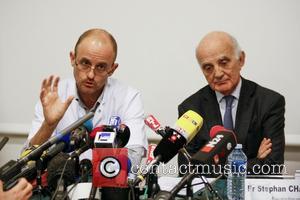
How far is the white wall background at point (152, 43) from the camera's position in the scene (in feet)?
9.00

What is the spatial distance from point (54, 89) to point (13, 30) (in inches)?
55.8

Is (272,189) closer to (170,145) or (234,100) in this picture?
(170,145)

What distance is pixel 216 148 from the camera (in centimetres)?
112

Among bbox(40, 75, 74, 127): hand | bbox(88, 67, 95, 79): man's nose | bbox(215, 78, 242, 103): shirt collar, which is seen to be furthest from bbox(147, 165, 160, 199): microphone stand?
bbox(215, 78, 242, 103): shirt collar

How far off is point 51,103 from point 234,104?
1104 millimetres

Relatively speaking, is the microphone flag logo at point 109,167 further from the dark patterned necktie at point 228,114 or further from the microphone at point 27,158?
the dark patterned necktie at point 228,114

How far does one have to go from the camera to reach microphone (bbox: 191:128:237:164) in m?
1.07

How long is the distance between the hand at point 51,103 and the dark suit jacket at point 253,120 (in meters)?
0.76

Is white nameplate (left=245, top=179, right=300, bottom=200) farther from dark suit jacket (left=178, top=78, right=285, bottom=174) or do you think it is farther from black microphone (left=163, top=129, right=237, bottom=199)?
dark suit jacket (left=178, top=78, right=285, bottom=174)

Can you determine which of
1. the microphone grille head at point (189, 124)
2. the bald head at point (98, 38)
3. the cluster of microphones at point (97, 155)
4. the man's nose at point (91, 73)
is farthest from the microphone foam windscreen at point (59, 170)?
the bald head at point (98, 38)

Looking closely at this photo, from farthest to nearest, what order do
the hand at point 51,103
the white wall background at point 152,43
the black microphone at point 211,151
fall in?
1. the white wall background at point 152,43
2. the hand at point 51,103
3. the black microphone at point 211,151

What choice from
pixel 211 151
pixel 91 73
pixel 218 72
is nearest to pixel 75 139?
pixel 211 151

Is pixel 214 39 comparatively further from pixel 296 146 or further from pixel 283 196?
pixel 283 196

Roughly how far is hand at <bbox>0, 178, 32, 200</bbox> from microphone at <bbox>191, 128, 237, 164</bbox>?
51 cm
